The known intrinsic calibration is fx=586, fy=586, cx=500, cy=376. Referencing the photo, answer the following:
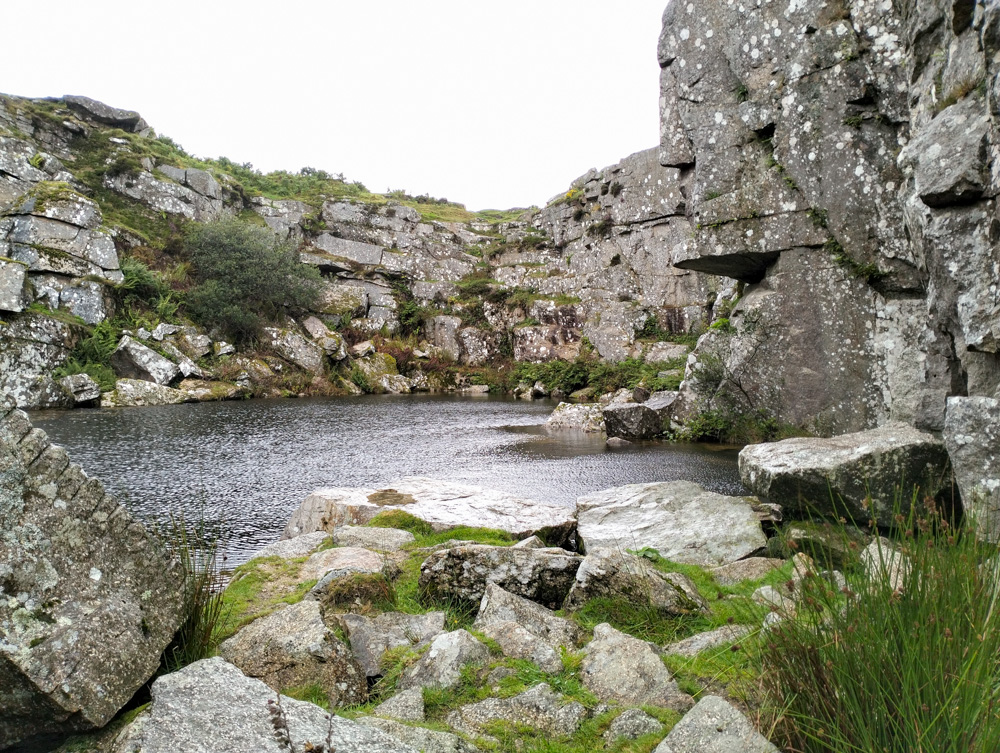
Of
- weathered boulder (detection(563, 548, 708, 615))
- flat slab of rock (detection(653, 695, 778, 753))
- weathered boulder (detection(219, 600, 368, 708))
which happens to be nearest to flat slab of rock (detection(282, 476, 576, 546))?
weathered boulder (detection(563, 548, 708, 615))

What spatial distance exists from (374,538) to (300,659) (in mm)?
3152

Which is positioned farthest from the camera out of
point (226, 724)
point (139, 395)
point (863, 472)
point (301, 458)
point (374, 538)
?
point (139, 395)

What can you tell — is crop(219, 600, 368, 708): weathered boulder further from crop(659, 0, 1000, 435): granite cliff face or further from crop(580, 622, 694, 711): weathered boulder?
crop(659, 0, 1000, 435): granite cliff face

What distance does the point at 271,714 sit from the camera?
2055 mm

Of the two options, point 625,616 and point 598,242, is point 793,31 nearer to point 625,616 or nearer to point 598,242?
point 625,616

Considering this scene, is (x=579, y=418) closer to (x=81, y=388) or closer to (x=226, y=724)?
(x=226, y=724)

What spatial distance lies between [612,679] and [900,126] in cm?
1197

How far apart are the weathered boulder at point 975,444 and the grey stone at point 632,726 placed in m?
3.87

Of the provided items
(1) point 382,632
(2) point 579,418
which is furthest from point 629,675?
(2) point 579,418

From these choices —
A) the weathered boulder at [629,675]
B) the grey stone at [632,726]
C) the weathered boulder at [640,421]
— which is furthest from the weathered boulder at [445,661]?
the weathered boulder at [640,421]

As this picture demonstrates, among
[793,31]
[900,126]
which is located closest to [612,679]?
[900,126]

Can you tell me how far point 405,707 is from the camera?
2.70 metres

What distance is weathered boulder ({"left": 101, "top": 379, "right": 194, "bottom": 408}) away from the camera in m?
20.6

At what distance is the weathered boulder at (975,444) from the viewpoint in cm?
481
